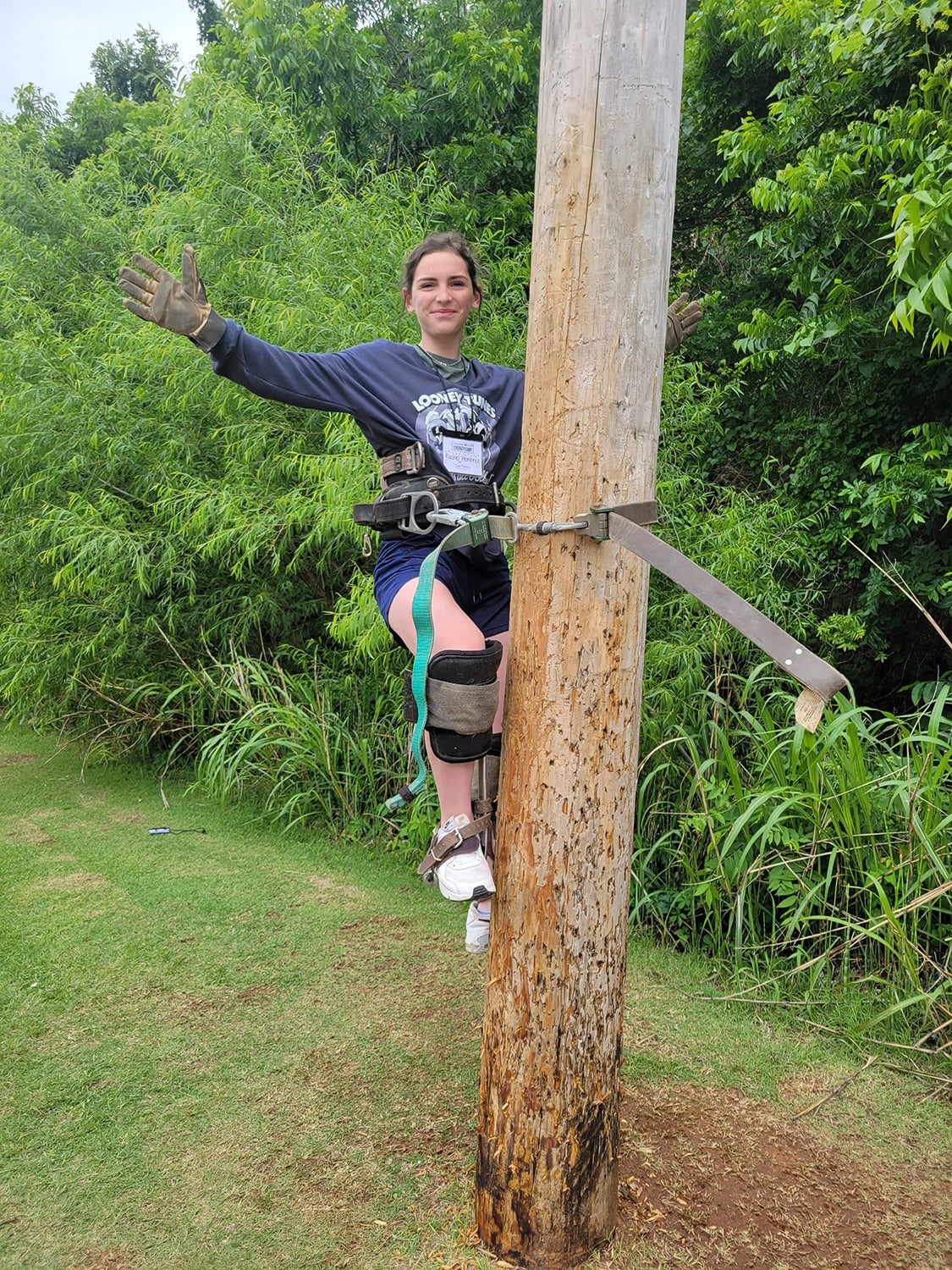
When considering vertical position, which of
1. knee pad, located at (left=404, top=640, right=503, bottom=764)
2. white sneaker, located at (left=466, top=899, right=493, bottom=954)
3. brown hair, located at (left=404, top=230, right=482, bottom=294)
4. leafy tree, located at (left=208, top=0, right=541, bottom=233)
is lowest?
white sneaker, located at (left=466, top=899, right=493, bottom=954)

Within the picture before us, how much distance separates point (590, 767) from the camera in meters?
1.88

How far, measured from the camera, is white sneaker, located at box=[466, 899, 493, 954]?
2385 millimetres

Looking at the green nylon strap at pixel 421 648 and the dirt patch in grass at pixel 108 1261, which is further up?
the green nylon strap at pixel 421 648

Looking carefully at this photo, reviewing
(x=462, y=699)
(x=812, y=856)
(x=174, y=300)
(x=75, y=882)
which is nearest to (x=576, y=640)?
(x=462, y=699)

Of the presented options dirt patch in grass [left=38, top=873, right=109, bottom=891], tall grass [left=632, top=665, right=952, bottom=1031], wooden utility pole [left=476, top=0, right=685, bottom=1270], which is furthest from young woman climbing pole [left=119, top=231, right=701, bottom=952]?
dirt patch in grass [left=38, top=873, right=109, bottom=891]

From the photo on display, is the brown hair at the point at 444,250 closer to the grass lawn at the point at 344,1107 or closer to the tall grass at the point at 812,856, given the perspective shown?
the tall grass at the point at 812,856

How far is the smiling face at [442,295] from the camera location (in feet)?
8.11

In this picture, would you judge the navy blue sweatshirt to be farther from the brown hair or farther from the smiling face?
the brown hair

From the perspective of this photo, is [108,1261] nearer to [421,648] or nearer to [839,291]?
[421,648]

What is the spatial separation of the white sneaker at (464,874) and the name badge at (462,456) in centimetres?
82

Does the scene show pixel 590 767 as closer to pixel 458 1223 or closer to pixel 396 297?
pixel 458 1223

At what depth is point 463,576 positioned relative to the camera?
2.45m

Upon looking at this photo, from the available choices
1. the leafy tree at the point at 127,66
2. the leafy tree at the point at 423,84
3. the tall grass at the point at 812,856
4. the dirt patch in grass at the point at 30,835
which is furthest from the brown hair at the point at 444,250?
the leafy tree at the point at 127,66

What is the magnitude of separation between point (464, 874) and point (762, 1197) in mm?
1047
